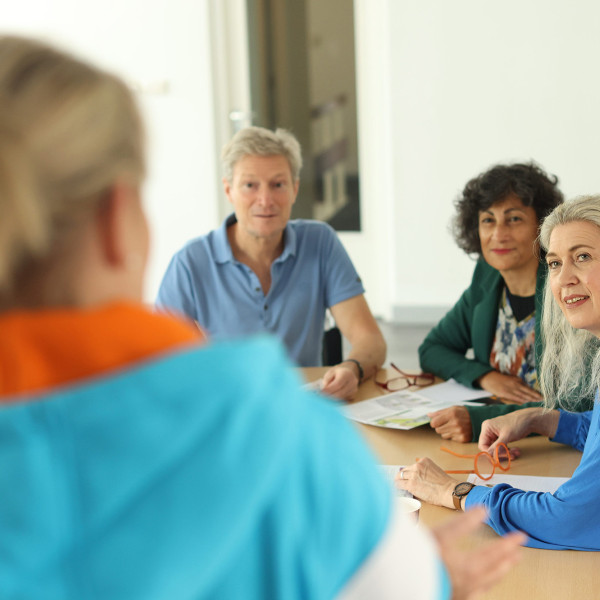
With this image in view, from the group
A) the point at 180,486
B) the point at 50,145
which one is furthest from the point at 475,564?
the point at 50,145

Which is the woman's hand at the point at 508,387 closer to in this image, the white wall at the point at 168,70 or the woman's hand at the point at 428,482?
the woman's hand at the point at 428,482

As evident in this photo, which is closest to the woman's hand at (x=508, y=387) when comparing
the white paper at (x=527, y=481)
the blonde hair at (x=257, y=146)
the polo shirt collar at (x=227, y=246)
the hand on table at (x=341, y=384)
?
the hand on table at (x=341, y=384)

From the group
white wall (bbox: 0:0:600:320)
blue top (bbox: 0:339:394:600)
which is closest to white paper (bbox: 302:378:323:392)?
blue top (bbox: 0:339:394:600)

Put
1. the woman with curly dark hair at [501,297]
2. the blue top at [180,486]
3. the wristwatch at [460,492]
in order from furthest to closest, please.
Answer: the woman with curly dark hair at [501,297]
the wristwatch at [460,492]
the blue top at [180,486]

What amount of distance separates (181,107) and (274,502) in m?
5.16

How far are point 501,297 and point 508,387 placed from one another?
37cm

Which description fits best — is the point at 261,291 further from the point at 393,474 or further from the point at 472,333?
the point at 393,474

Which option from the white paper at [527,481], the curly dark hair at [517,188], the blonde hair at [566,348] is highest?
the curly dark hair at [517,188]

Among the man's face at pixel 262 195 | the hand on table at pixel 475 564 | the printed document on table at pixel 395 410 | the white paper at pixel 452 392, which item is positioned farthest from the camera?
the man's face at pixel 262 195

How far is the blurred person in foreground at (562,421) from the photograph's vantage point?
1.39 metres

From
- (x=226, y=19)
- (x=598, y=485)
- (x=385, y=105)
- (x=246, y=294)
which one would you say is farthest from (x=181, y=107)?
(x=598, y=485)

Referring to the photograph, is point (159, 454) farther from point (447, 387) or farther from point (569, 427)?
point (447, 387)

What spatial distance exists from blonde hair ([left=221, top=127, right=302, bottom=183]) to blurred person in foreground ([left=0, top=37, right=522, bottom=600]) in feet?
6.91

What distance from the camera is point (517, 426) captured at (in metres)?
1.85
